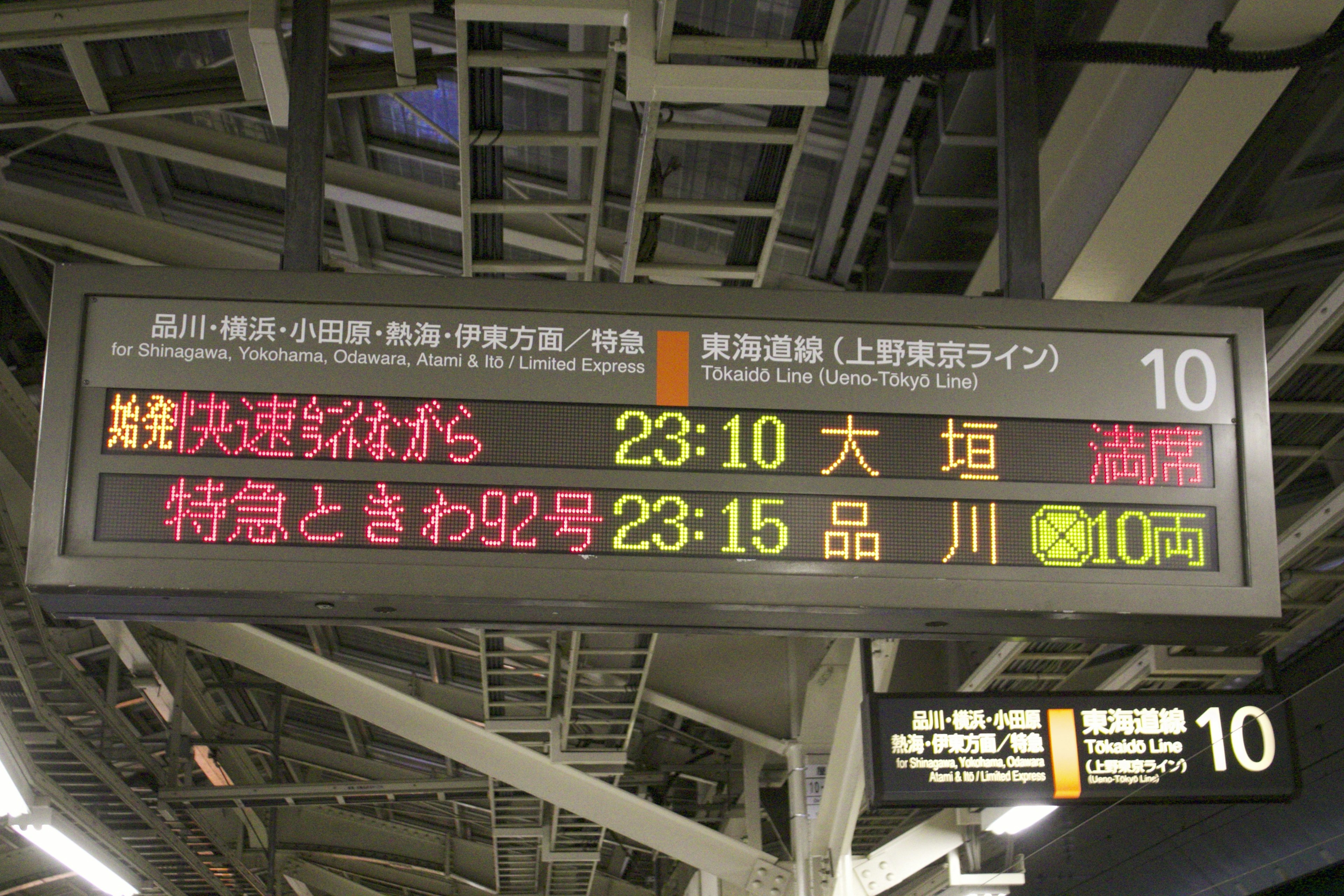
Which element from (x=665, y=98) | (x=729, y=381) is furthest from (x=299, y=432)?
(x=665, y=98)

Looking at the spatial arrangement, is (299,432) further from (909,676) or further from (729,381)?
(909,676)

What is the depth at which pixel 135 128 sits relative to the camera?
8.64m

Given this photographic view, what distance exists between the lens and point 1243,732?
8781mm

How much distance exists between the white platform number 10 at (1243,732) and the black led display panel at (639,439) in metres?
4.63

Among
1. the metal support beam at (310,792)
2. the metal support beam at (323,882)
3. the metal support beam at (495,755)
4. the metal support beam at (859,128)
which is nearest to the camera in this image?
the metal support beam at (859,128)

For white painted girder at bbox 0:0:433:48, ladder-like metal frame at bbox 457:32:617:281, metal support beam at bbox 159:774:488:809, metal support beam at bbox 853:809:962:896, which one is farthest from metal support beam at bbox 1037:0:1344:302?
metal support beam at bbox 159:774:488:809

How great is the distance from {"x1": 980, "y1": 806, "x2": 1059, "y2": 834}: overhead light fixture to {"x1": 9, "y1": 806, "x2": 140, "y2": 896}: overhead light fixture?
325 inches

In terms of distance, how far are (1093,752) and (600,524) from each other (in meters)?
5.36

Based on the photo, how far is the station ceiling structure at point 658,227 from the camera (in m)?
6.42

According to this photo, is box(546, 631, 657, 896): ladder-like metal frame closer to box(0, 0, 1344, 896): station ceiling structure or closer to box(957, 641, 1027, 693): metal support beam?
box(0, 0, 1344, 896): station ceiling structure

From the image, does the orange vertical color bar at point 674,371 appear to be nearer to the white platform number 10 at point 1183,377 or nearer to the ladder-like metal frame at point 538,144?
the white platform number 10 at point 1183,377

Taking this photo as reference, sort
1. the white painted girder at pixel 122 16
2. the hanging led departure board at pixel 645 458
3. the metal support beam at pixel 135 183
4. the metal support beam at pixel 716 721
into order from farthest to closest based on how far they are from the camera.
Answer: the metal support beam at pixel 716 721, the metal support beam at pixel 135 183, the white painted girder at pixel 122 16, the hanging led departure board at pixel 645 458

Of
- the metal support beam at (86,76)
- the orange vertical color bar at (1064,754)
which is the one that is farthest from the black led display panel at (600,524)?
the orange vertical color bar at (1064,754)

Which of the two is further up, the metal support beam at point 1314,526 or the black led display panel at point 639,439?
the metal support beam at point 1314,526
